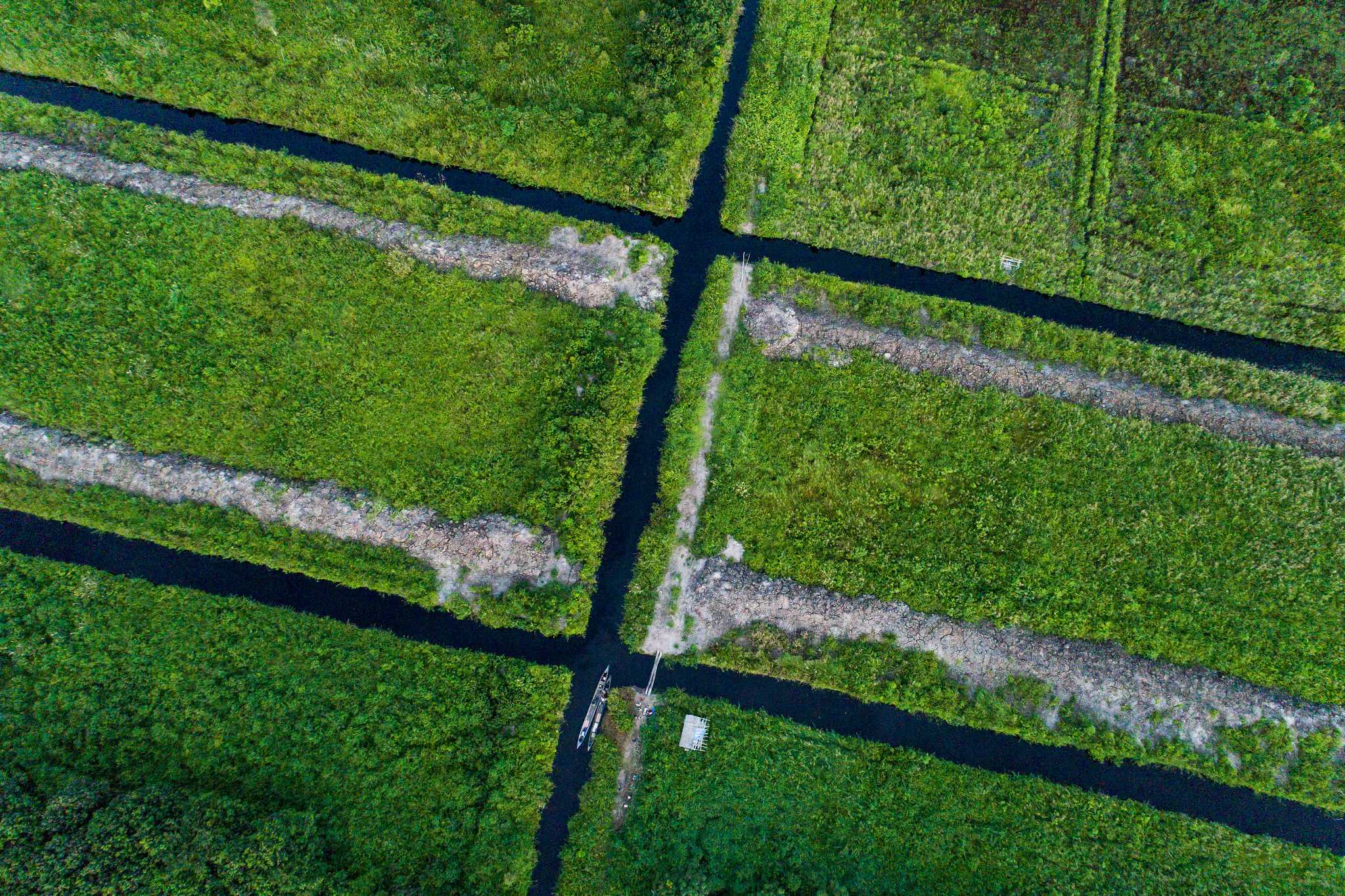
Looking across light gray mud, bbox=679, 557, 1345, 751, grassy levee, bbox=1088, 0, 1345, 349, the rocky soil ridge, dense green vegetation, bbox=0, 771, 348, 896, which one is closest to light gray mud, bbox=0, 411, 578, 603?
the rocky soil ridge

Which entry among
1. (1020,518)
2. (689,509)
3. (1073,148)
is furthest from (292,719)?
(1073,148)

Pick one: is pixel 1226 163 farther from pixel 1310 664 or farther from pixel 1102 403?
pixel 1310 664

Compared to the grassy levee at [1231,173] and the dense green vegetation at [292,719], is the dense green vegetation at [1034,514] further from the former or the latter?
the dense green vegetation at [292,719]

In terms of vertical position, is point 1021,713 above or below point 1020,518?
below

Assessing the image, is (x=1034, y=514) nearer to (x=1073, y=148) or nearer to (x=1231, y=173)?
(x=1073, y=148)

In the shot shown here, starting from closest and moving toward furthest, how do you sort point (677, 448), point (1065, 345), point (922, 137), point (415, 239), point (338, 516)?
point (338, 516) < point (677, 448) < point (415, 239) < point (1065, 345) < point (922, 137)

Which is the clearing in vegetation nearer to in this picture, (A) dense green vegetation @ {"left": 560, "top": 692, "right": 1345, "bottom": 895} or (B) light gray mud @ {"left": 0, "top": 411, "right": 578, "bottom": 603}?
(B) light gray mud @ {"left": 0, "top": 411, "right": 578, "bottom": 603}

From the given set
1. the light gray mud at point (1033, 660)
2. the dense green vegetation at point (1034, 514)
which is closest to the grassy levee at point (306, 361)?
the light gray mud at point (1033, 660)
